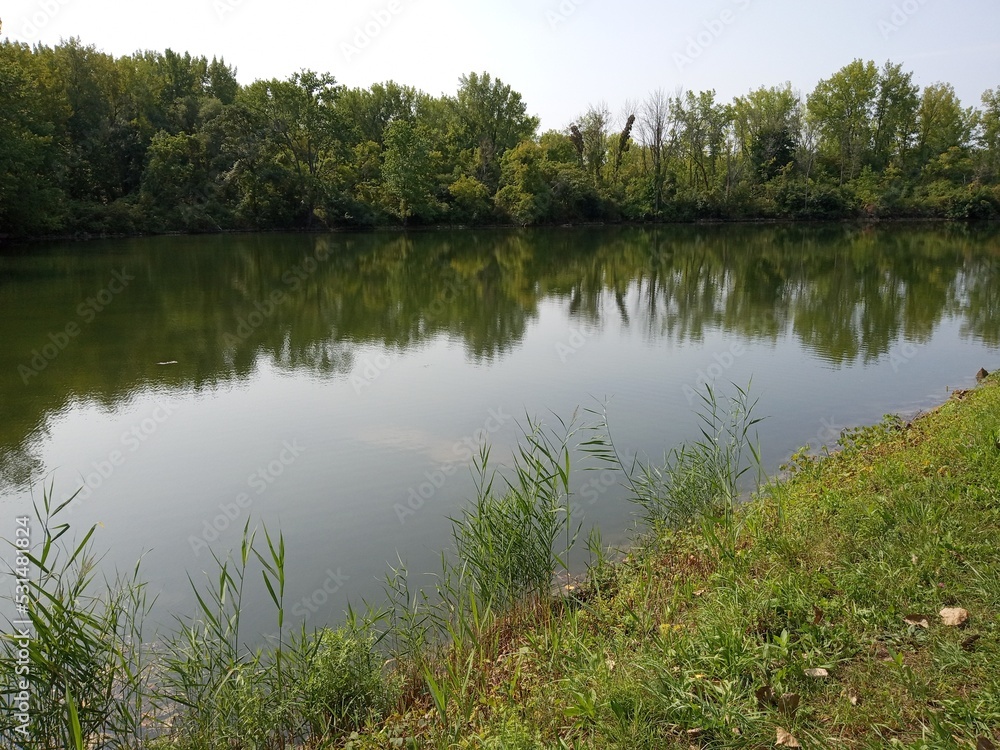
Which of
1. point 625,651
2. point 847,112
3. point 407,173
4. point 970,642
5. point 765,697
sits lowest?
point 625,651

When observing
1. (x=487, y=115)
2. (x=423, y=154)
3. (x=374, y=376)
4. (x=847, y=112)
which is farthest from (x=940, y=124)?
(x=374, y=376)

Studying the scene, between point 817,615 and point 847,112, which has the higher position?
point 847,112

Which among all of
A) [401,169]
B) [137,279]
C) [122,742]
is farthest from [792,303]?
[401,169]

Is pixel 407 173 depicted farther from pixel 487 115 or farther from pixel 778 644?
pixel 778 644

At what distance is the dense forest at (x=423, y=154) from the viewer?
149ft

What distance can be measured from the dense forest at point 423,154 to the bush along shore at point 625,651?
3758cm

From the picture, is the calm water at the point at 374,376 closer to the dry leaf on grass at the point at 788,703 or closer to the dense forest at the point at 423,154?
the dry leaf on grass at the point at 788,703

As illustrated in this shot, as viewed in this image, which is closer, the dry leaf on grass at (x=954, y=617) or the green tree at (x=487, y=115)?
the dry leaf on grass at (x=954, y=617)

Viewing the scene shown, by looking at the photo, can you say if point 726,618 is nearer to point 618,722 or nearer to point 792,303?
point 618,722

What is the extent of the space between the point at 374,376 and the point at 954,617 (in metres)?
10.5

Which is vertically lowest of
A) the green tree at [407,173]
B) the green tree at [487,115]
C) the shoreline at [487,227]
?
the shoreline at [487,227]

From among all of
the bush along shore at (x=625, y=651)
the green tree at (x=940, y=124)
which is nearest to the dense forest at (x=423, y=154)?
the green tree at (x=940, y=124)

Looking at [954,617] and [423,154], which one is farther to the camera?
[423,154]

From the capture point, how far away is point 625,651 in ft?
13.3
